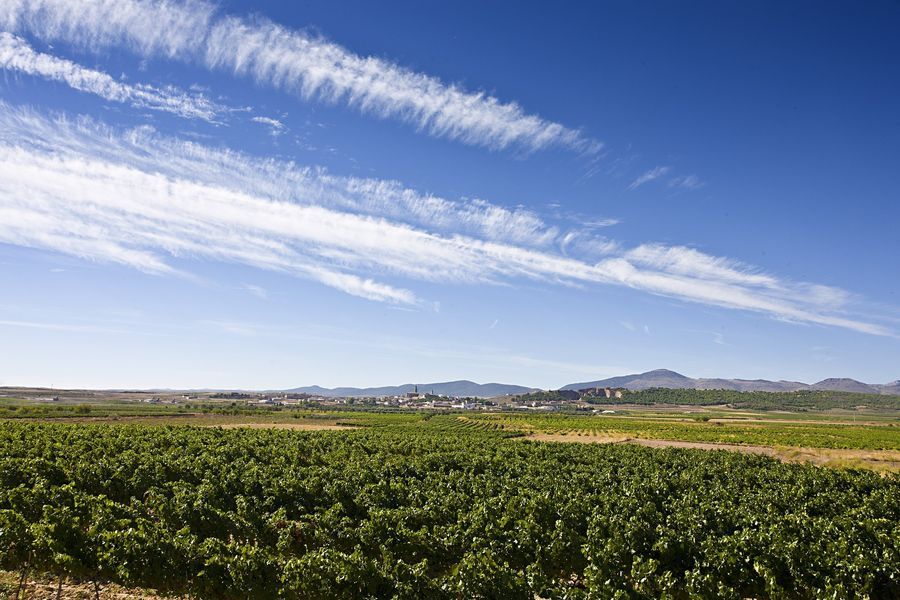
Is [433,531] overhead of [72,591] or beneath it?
overhead

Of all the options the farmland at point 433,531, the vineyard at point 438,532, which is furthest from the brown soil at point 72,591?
the vineyard at point 438,532

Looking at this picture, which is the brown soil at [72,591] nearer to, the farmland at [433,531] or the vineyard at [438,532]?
the farmland at [433,531]

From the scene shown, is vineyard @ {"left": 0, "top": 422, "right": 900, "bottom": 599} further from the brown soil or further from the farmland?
the brown soil

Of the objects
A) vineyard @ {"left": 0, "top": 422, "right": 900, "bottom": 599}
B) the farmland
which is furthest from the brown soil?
vineyard @ {"left": 0, "top": 422, "right": 900, "bottom": 599}

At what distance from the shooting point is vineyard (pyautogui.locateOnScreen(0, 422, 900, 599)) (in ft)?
50.6

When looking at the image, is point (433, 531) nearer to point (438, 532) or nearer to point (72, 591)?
point (438, 532)

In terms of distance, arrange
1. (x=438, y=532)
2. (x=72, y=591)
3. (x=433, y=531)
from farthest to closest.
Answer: (x=433, y=531)
(x=438, y=532)
(x=72, y=591)

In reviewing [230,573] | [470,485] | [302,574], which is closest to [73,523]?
[230,573]

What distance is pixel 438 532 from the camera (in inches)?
787

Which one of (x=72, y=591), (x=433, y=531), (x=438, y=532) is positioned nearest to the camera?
(x=72, y=591)

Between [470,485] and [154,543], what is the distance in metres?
18.2

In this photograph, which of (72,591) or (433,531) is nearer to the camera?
(72,591)

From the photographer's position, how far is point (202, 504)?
872 inches

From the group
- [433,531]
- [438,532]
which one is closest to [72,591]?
[438,532]
